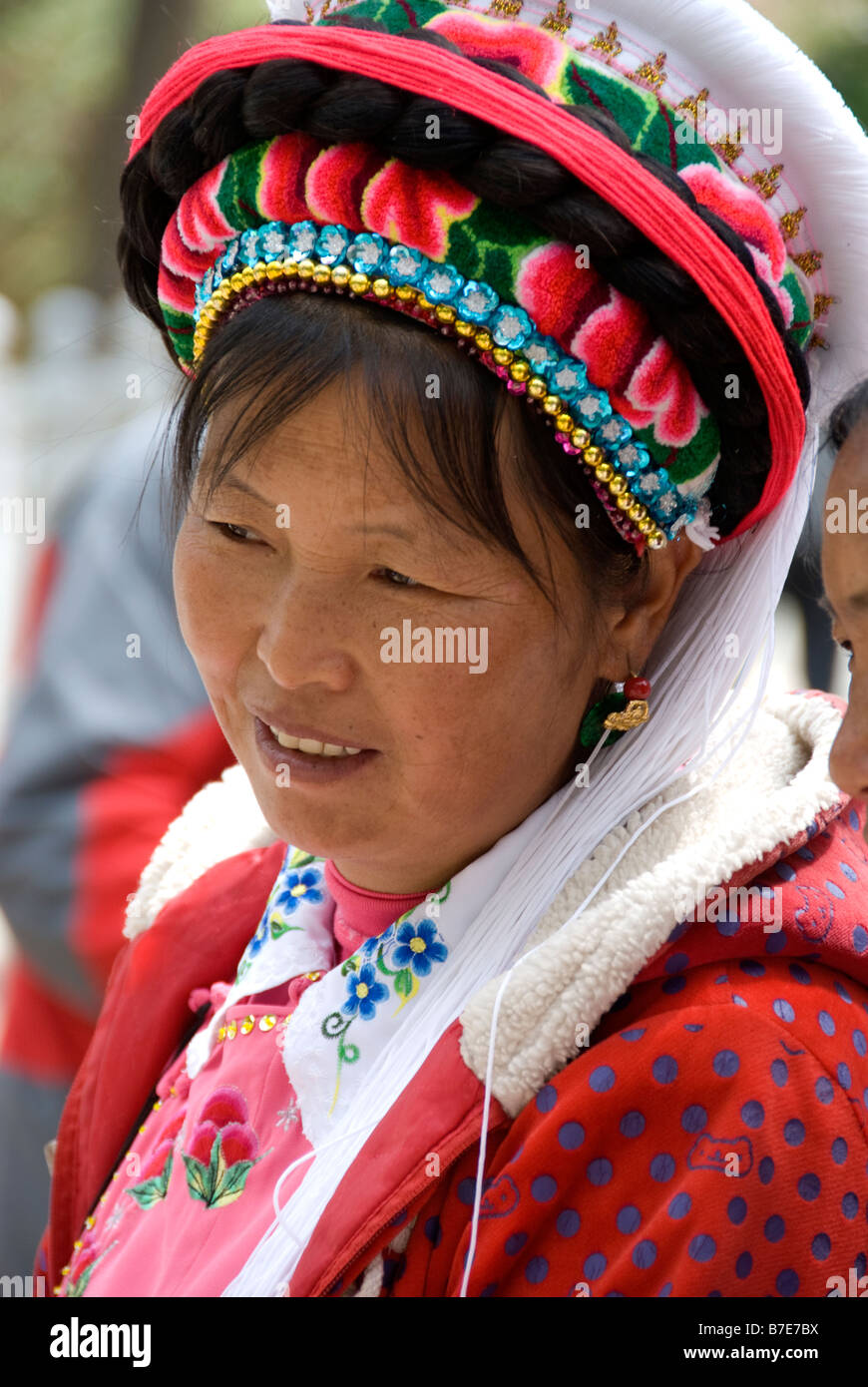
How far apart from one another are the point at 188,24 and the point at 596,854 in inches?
145

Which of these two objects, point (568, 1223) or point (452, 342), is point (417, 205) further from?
point (568, 1223)

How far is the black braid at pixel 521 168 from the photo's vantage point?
1044 millimetres

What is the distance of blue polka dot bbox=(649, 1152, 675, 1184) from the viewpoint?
3.51ft

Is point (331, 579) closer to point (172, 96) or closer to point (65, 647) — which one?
point (172, 96)

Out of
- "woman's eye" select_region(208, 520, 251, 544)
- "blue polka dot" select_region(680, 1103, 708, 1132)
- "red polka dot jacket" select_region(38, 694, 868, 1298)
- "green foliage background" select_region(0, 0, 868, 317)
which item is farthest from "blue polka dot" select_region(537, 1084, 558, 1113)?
"green foliage background" select_region(0, 0, 868, 317)

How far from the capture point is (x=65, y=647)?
6.56ft

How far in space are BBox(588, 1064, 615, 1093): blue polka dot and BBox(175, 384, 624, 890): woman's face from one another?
0.26 meters

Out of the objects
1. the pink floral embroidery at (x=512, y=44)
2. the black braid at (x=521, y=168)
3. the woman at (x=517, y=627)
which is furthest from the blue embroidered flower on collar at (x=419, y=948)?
the pink floral embroidery at (x=512, y=44)

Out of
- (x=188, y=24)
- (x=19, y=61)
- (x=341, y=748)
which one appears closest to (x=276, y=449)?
(x=341, y=748)

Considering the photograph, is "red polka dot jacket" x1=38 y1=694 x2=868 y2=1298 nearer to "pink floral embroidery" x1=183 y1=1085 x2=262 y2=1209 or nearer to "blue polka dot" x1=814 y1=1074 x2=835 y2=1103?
"blue polka dot" x1=814 y1=1074 x2=835 y2=1103

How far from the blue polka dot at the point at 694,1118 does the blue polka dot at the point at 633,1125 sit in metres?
0.03

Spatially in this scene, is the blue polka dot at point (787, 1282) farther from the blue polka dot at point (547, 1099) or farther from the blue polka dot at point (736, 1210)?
the blue polka dot at point (547, 1099)

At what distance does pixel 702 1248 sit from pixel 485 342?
74 centimetres

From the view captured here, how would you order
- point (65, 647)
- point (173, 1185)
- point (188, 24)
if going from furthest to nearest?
point (188, 24) → point (65, 647) → point (173, 1185)
